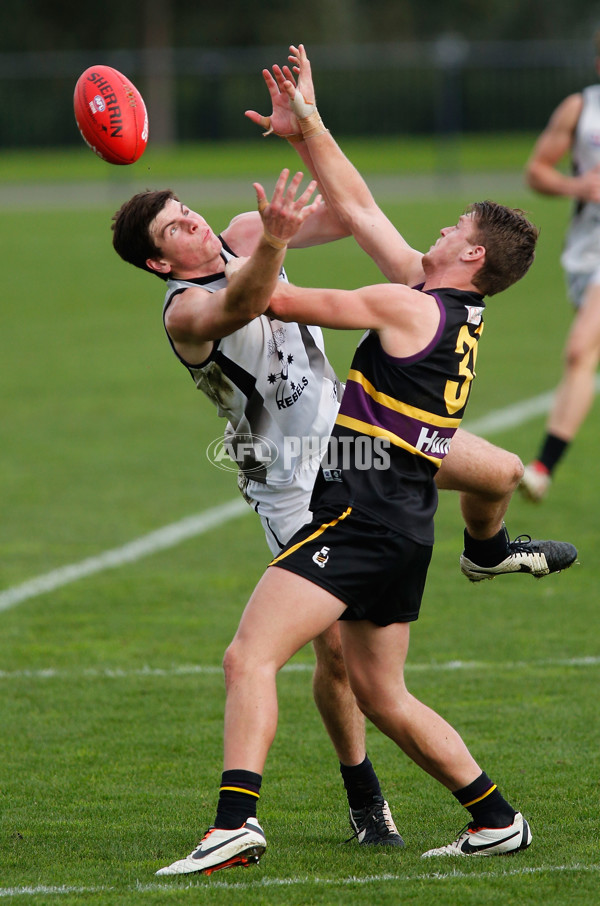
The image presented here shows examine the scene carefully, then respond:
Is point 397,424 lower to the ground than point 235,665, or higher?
higher

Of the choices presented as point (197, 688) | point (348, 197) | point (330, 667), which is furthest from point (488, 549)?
point (197, 688)

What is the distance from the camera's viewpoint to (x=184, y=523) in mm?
8867

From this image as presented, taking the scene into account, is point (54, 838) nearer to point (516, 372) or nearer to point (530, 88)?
point (516, 372)

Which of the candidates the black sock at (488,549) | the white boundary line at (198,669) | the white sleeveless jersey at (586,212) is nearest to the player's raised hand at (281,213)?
the black sock at (488,549)

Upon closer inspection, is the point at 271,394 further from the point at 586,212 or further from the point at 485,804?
the point at 586,212

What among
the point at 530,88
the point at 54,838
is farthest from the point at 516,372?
the point at 530,88

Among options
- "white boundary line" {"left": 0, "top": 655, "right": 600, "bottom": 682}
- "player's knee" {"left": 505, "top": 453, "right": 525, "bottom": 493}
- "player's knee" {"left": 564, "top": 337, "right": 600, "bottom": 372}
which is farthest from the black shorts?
"player's knee" {"left": 564, "top": 337, "right": 600, "bottom": 372}

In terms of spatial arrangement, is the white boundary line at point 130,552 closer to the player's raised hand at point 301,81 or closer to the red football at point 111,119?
the red football at point 111,119

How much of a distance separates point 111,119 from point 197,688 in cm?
264

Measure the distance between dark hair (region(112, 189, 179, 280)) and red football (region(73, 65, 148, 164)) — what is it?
406 mm

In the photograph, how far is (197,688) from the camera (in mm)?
6051

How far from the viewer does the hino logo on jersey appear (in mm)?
4098

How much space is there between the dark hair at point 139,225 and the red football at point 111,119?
406mm

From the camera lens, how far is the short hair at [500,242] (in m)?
4.17
